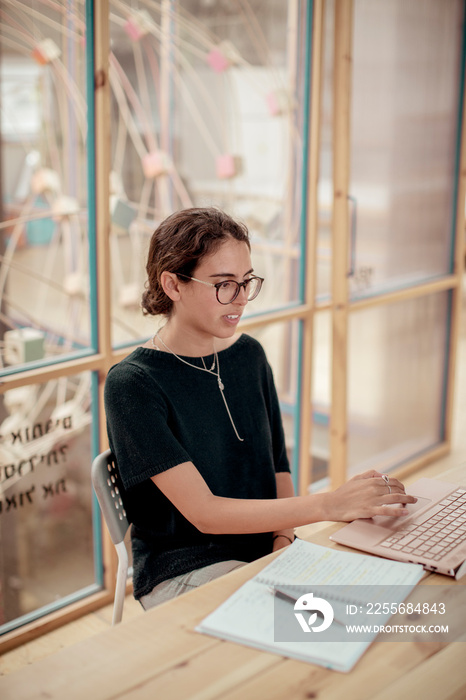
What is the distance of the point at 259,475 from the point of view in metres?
1.59

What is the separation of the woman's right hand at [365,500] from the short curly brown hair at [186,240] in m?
0.50

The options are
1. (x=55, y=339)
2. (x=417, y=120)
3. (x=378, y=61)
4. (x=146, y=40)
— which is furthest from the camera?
(x=417, y=120)

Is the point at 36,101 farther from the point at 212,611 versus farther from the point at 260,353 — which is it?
the point at 212,611

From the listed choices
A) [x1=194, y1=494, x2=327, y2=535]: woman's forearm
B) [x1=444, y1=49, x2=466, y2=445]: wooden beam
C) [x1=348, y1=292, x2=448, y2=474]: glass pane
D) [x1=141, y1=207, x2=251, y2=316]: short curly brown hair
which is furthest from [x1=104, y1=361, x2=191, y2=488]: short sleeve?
[x1=444, y1=49, x2=466, y2=445]: wooden beam

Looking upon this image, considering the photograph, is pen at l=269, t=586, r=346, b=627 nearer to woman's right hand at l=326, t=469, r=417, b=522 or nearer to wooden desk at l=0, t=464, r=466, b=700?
wooden desk at l=0, t=464, r=466, b=700

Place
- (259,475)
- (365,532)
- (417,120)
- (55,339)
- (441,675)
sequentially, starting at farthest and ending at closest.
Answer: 1. (417,120)
2. (55,339)
3. (259,475)
4. (365,532)
5. (441,675)

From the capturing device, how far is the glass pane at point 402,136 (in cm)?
290

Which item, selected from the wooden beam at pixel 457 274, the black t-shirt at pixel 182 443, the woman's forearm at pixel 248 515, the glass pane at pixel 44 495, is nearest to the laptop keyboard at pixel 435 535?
the woman's forearm at pixel 248 515

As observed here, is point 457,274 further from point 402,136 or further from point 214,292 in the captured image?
point 214,292

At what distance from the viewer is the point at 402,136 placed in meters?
3.07

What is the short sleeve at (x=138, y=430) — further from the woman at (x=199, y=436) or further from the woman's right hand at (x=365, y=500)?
the woman's right hand at (x=365, y=500)

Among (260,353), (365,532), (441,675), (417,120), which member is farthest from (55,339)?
(417,120)

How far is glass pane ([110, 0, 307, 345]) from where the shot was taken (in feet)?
7.88

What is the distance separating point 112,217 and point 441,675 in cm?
167
